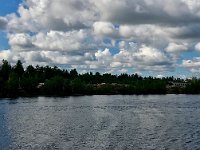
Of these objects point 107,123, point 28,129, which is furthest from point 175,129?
point 28,129

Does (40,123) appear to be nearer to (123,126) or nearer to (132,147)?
(123,126)

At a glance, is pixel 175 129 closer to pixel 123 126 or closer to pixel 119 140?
pixel 123 126

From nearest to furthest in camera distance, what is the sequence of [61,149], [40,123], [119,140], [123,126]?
[61,149]
[119,140]
[123,126]
[40,123]

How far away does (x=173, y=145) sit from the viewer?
196 feet

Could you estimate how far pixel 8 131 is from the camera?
7544 cm

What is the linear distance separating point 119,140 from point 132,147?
5.77m

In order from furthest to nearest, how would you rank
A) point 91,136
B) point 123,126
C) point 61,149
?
point 123,126
point 91,136
point 61,149

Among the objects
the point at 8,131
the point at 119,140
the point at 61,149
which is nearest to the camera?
the point at 61,149

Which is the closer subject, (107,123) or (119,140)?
(119,140)

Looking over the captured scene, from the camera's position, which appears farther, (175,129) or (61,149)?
(175,129)

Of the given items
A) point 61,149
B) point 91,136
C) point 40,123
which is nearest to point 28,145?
point 61,149

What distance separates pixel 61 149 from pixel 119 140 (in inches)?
440

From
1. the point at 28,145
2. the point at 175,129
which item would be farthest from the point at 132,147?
the point at 175,129

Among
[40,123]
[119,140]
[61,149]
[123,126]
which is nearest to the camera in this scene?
[61,149]
